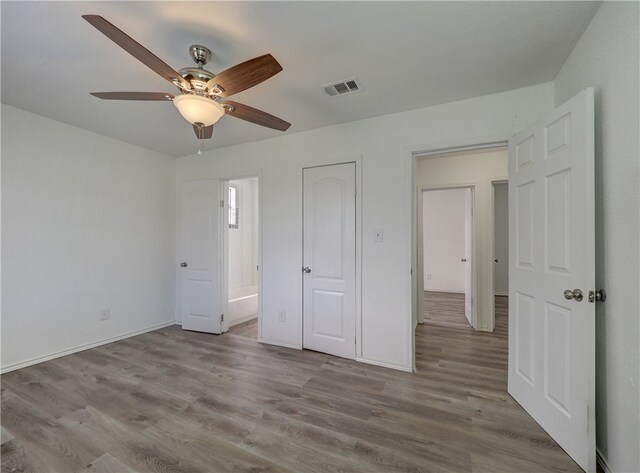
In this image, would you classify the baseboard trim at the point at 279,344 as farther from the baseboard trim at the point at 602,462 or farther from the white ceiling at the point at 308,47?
the white ceiling at the point at 308,47

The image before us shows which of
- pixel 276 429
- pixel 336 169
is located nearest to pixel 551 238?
pixel 336 169

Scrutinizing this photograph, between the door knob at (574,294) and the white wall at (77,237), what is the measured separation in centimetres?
441

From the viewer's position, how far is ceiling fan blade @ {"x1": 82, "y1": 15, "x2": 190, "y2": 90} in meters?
1.15

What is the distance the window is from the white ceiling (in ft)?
8.75

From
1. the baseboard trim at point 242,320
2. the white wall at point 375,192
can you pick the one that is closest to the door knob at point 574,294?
the white wall at point 375,192

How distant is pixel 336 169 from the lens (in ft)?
10.1

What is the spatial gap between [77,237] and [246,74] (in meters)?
3.01

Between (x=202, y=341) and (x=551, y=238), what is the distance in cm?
363

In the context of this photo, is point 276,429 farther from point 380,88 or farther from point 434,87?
point 434,87

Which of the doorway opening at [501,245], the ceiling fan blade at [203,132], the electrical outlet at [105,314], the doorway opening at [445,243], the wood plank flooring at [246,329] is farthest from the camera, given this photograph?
the doorway opening at [445,243]

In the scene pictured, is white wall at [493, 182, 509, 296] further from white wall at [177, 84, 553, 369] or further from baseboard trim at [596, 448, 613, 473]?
baseboard trim at [596, 448, 613, 473]

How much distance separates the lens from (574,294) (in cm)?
157

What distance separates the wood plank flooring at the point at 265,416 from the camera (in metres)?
1.61

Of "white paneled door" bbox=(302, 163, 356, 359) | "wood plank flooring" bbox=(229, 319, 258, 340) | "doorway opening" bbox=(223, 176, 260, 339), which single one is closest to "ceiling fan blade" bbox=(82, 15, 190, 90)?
"white paneled door" bbox=(302, 163, 356, 359)
